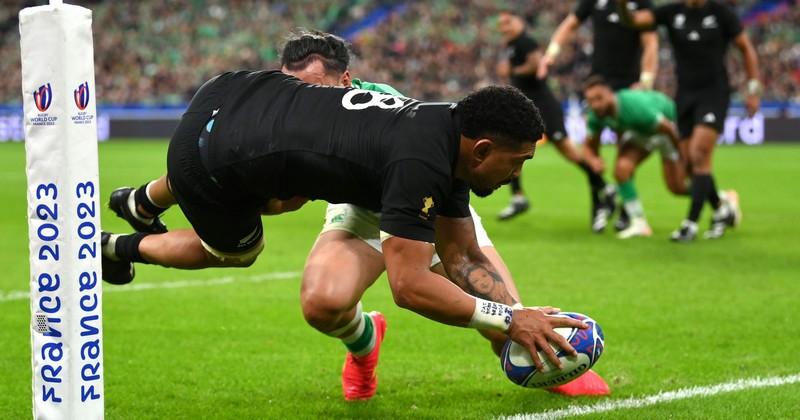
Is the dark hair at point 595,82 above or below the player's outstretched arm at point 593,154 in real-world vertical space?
above

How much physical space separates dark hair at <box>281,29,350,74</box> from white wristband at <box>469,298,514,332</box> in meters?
1.84

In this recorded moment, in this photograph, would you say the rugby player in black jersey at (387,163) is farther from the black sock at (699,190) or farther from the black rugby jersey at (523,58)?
the black rugby jersey at (523,58)

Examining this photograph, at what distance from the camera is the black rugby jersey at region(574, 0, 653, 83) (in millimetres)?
13656

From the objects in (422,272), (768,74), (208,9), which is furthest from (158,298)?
(208,9)

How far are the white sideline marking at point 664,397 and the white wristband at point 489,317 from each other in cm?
81

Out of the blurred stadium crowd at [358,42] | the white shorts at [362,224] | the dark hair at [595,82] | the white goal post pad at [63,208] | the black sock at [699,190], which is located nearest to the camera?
the white goal post pad at [63,208]

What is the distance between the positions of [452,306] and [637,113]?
Result: 336 inches

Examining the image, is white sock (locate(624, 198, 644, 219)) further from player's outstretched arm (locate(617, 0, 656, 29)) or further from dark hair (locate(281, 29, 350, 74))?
dark hair (locate(281, 29, 350, 74))

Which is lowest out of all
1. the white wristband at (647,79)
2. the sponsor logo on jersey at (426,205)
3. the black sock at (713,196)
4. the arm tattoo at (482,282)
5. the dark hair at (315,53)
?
the black sock at (713,196)

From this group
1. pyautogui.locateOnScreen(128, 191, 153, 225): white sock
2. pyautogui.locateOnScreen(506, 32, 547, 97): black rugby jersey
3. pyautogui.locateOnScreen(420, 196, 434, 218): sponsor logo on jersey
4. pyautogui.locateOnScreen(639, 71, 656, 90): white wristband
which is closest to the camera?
pyautogui.locateOnScreen(420, 196, 434, 218): sponsor logo on jersey

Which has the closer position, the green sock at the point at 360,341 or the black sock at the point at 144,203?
the green sock at the point at 360,341

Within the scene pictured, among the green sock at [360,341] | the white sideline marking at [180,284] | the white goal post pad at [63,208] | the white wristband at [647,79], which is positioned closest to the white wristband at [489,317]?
the green sock at [360,341]

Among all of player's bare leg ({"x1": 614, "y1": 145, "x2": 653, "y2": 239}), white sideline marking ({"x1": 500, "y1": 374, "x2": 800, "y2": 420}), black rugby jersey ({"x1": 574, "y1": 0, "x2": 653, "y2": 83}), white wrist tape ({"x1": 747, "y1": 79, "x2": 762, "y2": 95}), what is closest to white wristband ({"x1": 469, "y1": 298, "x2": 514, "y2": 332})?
white sideline marking ({"x1": 500, "y1": 374, "x2": 800, "y2": 420})

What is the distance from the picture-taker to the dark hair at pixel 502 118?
436 centimetres
